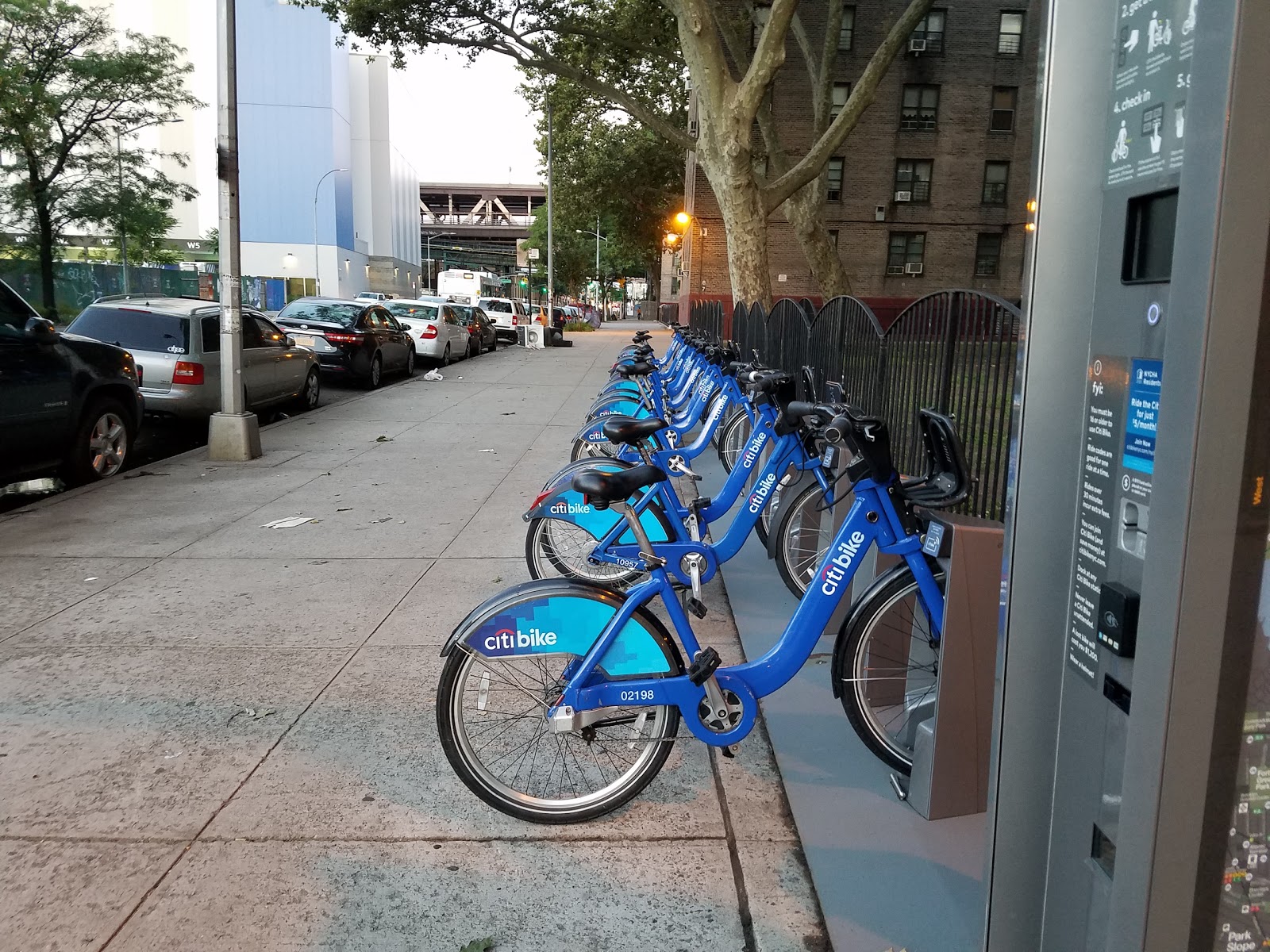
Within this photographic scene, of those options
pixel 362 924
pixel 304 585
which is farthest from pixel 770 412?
pixel 362 924

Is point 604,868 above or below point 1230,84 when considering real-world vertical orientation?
below

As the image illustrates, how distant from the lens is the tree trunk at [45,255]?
87.9 ft

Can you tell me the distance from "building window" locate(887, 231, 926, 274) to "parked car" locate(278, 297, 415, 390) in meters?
21.7

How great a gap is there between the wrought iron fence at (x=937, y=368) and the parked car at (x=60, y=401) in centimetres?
569

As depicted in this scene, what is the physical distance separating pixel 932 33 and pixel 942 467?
114 feet

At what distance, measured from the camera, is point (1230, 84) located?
43.6 inches

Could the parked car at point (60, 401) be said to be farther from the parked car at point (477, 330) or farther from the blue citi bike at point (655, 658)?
the parked car at point (477, 330)

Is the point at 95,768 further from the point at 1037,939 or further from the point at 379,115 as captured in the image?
the point at 379,115

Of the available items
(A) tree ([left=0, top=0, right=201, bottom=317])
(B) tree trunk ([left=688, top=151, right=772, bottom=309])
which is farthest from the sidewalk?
(A) tree ([left=0, top=0, right=201, bottom=317])

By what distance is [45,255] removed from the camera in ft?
88.2

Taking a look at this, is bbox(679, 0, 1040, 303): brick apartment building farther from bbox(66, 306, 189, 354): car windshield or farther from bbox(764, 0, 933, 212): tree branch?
bbox(66, 306, 189, 354): car windshield

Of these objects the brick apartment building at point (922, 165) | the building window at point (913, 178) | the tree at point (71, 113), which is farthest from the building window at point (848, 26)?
the tree at point (71, 113)

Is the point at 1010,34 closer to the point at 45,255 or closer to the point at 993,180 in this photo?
the point at 993,180

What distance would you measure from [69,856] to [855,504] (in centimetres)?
263
